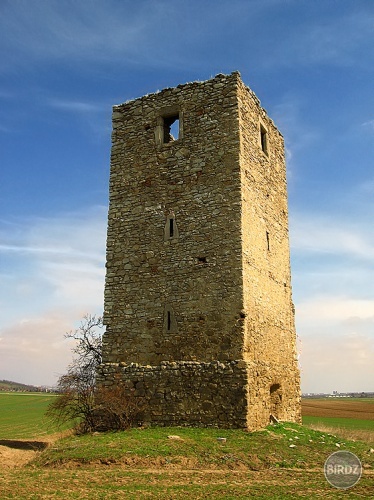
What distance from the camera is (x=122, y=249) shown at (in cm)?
1385

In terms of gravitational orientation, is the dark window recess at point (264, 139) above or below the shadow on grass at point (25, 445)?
above

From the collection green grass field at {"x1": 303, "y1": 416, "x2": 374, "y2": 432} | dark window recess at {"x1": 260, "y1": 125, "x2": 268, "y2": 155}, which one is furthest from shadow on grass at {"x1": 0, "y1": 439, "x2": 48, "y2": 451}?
green grass field at {"x1": 303, "y1": 416, "x2": 374, "y2": 432}

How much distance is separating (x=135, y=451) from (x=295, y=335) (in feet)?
24.5

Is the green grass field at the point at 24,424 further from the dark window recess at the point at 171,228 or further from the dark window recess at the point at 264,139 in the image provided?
the dark window recess at the point at 264,139

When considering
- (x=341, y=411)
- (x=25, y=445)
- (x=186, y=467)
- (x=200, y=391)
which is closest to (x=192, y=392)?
(x=200, y=391)

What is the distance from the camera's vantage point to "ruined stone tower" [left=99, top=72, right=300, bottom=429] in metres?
11.7

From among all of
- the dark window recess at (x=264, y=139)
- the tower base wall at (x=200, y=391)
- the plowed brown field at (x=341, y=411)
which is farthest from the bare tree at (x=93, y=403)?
the plowed brown field at (x=341, y=411)

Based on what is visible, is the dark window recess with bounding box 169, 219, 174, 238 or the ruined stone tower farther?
the dark window recess with bounding box 169, 219, 174, 238

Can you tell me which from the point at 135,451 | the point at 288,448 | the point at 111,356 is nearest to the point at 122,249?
the point at 111,356

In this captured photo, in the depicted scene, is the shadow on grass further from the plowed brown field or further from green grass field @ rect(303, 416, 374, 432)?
the plowed brown field

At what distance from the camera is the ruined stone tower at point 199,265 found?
38.4 ft

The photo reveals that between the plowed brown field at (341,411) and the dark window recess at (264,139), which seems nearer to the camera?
the dark window recess at (264,139)

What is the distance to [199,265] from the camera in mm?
12586

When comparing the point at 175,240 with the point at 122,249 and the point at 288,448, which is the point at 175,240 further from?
the point at 288,448
